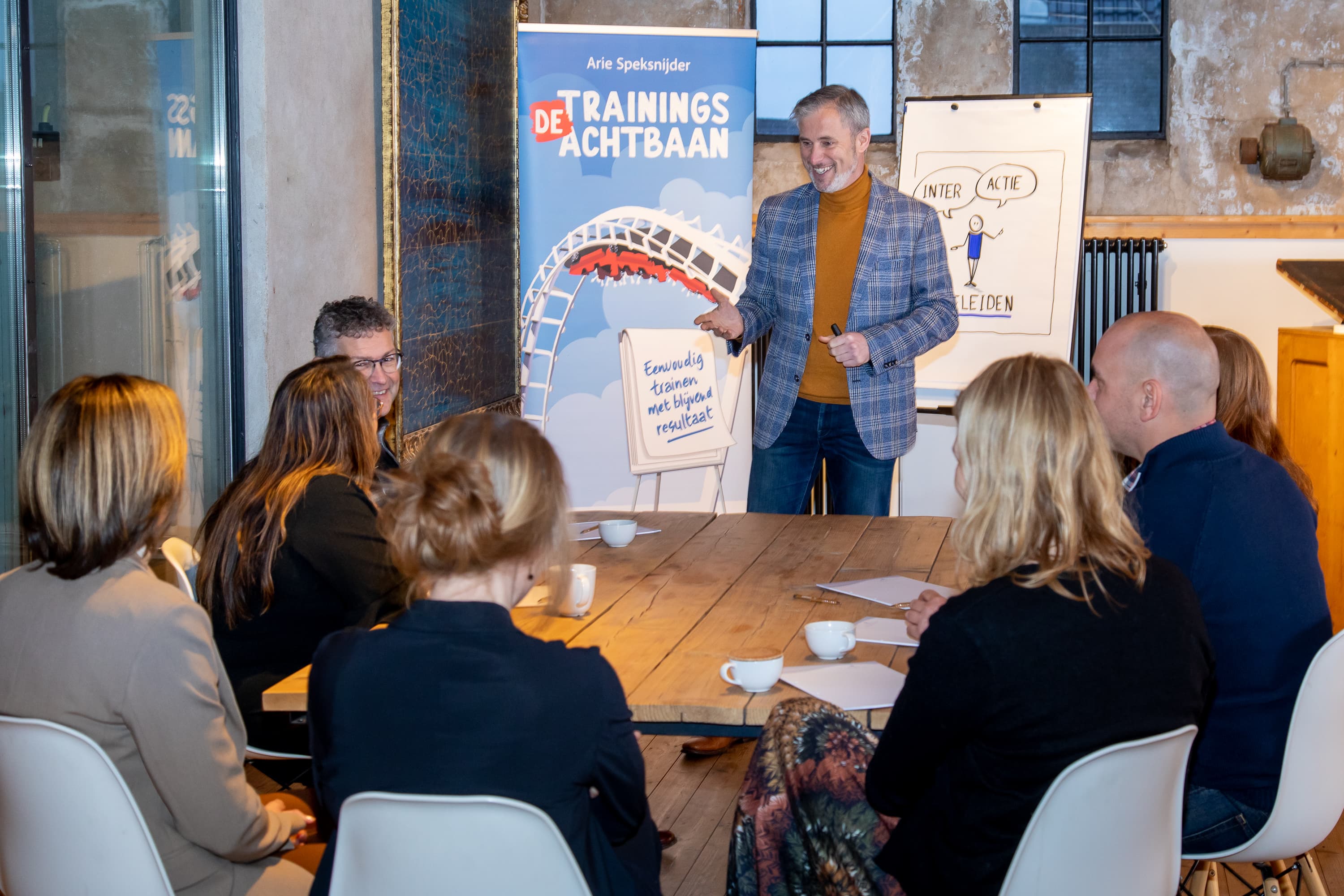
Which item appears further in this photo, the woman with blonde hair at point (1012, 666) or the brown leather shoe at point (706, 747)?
the brown leather shoe at point (706, 747)

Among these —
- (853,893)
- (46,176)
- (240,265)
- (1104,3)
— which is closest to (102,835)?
(853,893)

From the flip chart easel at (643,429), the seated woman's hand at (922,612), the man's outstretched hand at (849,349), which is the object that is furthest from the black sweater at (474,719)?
the flip chart easel at (643,429)

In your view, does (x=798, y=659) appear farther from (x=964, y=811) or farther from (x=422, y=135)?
(x=422, y=135)

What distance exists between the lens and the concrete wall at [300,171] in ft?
11.3

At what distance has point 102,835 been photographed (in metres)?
1.33

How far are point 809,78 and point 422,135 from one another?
8.27 ft

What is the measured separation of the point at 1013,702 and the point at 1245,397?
4.61 ft

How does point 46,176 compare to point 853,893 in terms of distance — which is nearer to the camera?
point 853,893

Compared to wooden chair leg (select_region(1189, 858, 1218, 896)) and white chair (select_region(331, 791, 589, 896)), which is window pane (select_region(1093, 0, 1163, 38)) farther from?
white chair (select_region(331, 791, 589, 896))

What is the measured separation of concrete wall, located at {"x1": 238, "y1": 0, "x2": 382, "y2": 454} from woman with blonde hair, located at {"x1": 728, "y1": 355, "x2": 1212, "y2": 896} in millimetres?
2484

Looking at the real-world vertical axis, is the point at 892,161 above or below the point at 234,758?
above

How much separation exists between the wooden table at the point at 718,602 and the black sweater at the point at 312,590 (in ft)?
0.87

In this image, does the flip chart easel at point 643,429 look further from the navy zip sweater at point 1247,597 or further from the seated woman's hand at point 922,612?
the navy zip sweater at point 1247,597

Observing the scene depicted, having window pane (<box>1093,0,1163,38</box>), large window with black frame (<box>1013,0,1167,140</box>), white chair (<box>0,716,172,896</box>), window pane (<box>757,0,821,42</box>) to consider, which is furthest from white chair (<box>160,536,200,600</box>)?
window pane (<box>1093,0,1163,38</box>)
